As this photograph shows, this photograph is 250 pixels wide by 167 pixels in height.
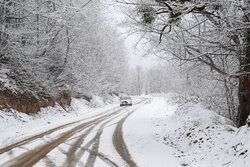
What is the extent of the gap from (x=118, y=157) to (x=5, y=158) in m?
3.38

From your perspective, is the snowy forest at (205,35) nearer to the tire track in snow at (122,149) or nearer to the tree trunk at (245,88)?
the tree trunk at (245,88)

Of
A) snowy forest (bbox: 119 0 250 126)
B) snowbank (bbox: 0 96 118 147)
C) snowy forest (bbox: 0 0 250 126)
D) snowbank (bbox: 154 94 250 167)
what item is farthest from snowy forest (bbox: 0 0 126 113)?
snowbank (bbox: 154 94 250 167)

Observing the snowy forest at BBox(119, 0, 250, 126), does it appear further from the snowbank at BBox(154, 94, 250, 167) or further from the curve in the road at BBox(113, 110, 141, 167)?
the curve in the road at BBox(113, 110, 141, 167)

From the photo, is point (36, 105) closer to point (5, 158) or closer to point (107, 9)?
point (5, 158)

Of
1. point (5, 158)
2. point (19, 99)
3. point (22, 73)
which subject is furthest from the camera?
point (22, 73)

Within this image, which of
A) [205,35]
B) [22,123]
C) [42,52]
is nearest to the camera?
[205,35]

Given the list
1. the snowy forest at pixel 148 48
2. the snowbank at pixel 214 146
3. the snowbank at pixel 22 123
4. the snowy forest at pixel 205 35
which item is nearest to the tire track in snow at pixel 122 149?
the snowbank at pixel 214 146

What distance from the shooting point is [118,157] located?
5566mm

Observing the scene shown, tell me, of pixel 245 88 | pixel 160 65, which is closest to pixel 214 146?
pixel 245 88

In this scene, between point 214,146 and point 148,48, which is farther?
point 148,48

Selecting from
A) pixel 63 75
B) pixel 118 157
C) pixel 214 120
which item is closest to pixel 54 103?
pixel 63 75

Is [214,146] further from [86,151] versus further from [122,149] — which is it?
[86,151]

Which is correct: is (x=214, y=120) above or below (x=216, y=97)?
below

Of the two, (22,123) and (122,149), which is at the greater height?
(22,123)
